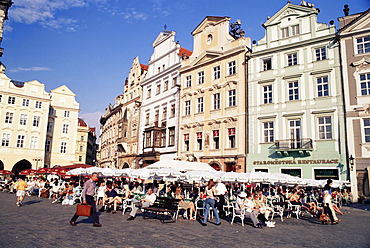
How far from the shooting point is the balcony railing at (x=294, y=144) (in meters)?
25.7

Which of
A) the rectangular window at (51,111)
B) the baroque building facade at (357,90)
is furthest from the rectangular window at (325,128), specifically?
the rectangular window at (51,111)

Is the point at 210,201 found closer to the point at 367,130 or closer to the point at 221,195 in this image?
the point at 221,195

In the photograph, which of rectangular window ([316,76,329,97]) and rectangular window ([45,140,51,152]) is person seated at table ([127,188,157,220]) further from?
rectangular window ([45,140,51,152])

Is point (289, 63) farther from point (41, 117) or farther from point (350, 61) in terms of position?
point (41, 117)

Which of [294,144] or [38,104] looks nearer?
[294,144]

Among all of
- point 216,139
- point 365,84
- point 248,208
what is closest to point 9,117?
point 216,139

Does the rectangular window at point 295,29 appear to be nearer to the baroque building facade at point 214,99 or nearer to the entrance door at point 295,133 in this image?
the baroque building facade at point 214,99

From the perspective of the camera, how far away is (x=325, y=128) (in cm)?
2552

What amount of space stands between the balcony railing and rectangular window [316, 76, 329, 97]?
4.04 m

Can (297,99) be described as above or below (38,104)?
below

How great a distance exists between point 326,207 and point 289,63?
17464 mm

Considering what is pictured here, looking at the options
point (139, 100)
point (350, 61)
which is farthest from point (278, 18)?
point (139, 100)

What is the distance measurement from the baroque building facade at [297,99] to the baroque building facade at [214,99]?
4.31ft

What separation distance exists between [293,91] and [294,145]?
16.0 feet
